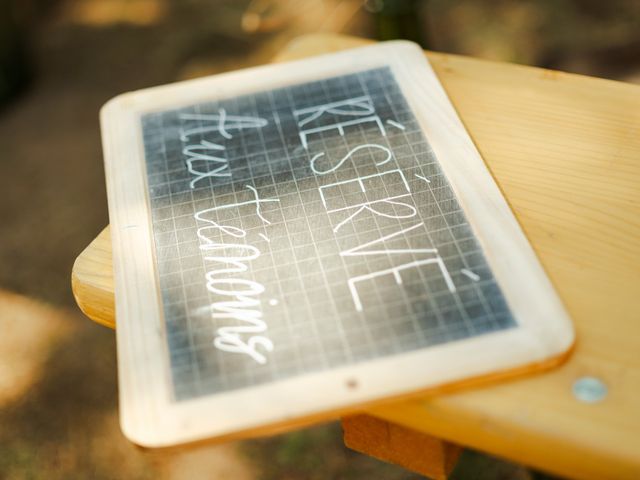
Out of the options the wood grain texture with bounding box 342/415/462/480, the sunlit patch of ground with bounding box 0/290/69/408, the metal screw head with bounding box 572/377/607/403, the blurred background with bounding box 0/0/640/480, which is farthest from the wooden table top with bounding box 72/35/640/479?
the sunlit patch of ground with bounding box 0/290/69/408

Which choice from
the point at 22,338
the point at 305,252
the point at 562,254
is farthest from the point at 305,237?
the point at 22,338

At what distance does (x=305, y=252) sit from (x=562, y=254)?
0.22m

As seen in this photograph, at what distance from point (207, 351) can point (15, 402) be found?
1.11 metres

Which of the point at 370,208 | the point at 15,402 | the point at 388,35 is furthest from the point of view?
the point at 388,35

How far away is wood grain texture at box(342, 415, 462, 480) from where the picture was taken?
659 mm

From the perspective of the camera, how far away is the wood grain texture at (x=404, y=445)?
25.9 inches

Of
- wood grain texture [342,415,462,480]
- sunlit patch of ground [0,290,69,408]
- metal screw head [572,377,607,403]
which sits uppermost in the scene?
metal screw head [572,377,607,403]

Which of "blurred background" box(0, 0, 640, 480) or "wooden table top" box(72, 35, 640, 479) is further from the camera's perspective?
"blurred background" box(0, 0, 640, 480)

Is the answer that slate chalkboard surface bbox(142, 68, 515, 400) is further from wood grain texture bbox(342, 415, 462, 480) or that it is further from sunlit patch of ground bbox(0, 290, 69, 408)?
sunlit patch of ground bbox(0, 290, 69, 408)

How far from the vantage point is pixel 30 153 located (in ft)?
6.82

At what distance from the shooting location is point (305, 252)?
613mm

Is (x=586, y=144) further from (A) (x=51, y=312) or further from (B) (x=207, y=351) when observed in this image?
(A) (x=51, y=312)

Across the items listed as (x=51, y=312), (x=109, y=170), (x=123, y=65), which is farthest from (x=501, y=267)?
(x=123, y=65)

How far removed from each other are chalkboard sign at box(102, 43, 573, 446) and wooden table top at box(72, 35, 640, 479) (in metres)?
0.02
